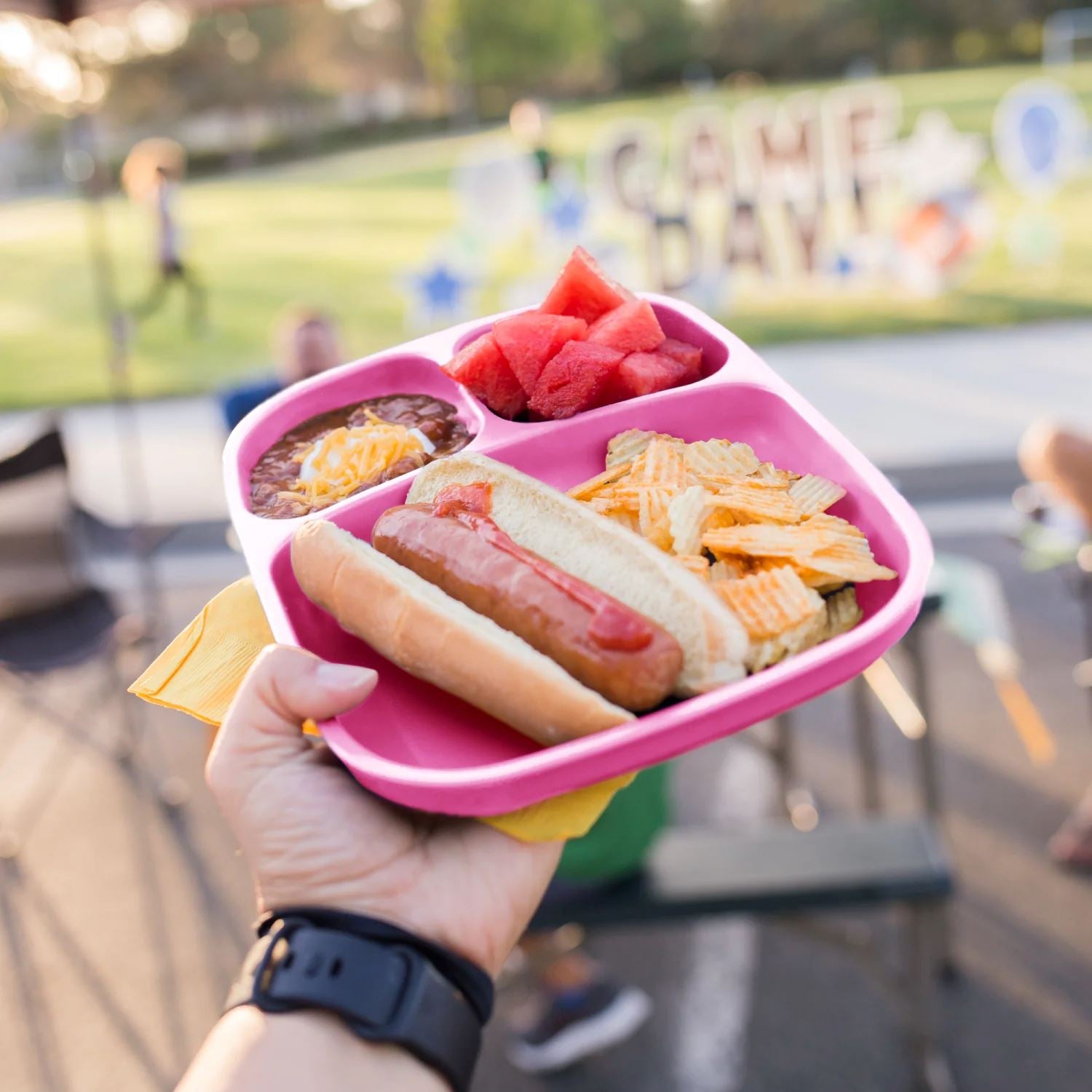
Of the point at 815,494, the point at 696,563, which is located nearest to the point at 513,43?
the point at 815,494

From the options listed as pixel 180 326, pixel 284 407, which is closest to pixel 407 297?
pixel 180 326

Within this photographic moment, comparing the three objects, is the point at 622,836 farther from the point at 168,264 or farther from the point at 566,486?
the point at 168,264

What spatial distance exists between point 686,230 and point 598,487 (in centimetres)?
1000

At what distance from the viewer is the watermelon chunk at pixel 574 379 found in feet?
5.75

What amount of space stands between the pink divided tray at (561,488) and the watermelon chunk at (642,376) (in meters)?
0.04

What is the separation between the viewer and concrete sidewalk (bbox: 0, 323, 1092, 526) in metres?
9.29

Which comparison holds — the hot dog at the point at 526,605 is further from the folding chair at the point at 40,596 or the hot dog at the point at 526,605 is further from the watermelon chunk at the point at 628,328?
the folding chair at the point at 40,596

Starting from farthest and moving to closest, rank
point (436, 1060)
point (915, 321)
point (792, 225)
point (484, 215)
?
point (915, 321) < point (484, 215) < point (792, 225) < point (436, 1060)

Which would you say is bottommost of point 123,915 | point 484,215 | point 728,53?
point 123,915

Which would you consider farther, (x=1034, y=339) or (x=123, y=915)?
(x=1034, y=339)

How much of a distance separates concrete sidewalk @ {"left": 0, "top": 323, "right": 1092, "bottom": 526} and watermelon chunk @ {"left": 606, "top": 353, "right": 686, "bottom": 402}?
22.3ft

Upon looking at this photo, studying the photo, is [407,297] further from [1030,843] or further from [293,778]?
[293,778]

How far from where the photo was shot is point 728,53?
27328 mm

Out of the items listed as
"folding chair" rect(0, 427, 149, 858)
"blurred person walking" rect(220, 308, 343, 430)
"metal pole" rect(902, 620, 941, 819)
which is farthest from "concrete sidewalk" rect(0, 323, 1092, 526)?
"metal pole" rect(902, 620, 941, 819)
